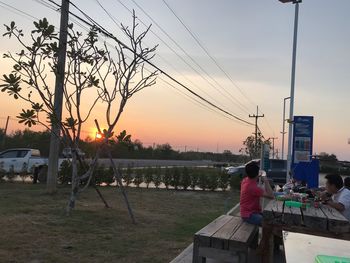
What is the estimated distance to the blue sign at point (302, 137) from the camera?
15359 mm

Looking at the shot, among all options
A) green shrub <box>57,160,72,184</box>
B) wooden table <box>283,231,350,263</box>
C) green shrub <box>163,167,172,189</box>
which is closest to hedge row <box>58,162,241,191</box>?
green shrub <box>163,167,172,189</box>

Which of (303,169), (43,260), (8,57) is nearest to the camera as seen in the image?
(43,260)

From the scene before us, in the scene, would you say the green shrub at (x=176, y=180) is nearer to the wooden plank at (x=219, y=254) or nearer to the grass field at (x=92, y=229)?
the grass field at (x=92, y=229)

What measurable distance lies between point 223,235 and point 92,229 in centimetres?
367

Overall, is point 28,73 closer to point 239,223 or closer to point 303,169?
point 239,223

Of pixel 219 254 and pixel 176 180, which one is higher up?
pixel 176 180

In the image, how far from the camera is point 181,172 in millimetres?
21625

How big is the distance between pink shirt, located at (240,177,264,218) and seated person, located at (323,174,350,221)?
106 cm

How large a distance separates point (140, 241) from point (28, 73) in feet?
15.5

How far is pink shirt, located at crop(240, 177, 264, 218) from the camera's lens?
763cm

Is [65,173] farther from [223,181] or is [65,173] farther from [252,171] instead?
[252,171]

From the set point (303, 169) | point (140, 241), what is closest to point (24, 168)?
point (303, 169)

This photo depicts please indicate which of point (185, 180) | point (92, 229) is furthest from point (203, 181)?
point (92, 229)

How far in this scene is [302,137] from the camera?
15547mm
